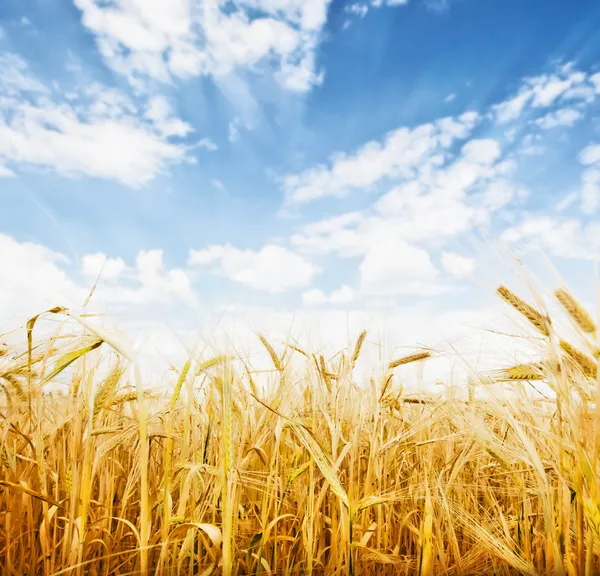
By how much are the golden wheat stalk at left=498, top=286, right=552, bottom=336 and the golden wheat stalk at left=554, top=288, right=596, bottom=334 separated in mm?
69

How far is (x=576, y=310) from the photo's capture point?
1450 mm

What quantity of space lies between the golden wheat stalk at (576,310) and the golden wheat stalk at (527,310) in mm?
69

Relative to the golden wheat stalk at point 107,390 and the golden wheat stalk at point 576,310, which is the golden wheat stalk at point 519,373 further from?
the golden wheat stalk at point 107,390

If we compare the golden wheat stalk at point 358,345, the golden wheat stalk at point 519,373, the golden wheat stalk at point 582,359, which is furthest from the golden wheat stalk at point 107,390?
the golden wheat stalk at point 582,359

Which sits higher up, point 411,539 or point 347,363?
point 347,363

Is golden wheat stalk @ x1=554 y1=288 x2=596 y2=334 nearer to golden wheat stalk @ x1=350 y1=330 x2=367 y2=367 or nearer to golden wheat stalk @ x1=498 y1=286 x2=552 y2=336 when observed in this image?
golden wheat stalk @ x1=498 y1=286 x2=552 y2=336

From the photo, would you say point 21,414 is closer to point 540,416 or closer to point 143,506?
point 143,506

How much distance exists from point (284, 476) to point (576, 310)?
163 centimetres

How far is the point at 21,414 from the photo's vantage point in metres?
2.89

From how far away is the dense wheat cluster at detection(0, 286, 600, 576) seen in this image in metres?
1.52

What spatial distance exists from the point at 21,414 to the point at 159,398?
0.85 metres

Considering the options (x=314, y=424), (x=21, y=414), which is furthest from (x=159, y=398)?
(x=314, y=424)

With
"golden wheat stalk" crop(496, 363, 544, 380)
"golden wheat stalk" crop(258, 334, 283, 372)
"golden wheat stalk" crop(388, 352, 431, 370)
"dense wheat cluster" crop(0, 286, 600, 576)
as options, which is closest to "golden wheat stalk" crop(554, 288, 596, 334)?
"dense wheat cluster" crop(0, 286, 600, 576)

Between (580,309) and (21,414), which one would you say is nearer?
(580,309)
